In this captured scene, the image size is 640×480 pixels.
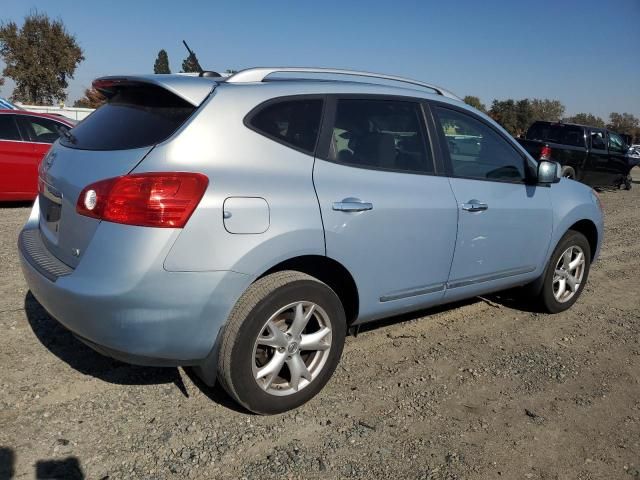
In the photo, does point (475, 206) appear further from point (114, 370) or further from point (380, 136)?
point (114, 370)

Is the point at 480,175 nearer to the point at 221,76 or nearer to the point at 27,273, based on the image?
the point at 221,76

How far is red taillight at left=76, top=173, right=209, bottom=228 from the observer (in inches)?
100

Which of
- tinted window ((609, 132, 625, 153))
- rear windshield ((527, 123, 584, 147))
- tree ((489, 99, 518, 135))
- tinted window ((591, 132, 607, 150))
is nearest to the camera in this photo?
rear windshield ((527, 123, 584, 147))

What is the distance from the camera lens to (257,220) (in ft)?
9.00

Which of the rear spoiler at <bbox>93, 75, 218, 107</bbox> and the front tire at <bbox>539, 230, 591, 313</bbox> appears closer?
the rear spoiler at <bbox>93, 75, 218, 107</bbox>

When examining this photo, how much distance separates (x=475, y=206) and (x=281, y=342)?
66.8 inches

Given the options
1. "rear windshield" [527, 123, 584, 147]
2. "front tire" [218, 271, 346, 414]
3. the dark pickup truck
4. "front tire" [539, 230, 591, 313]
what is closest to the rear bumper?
"front tire" [218, 271, 346, 414]

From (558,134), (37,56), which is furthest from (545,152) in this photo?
(37,56)

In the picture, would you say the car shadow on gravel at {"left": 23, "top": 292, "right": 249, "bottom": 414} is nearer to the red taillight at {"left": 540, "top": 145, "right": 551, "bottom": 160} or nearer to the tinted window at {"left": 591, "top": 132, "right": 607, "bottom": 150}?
the red taillight at {"left": 540, "top": 145, "right": 551, "bottom": 160}

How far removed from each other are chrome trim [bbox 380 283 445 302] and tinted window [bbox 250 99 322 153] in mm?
1029

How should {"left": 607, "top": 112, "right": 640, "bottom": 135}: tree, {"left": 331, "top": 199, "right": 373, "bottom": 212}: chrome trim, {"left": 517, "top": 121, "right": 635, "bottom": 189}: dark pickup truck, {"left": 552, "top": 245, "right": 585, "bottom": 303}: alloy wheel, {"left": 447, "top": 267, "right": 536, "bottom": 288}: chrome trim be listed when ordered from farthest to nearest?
{"left": 607, "top": 112, "right": 640, "bottom": 135}: tree, {"left": 517, "top": 121, "right": 635, "bottom": 189}: dark pickup truck, {"left": 552, "top": 245, "right": 585, "bottom": 303}: alloy wheel, {"left": 447, "top": 267, "right": 536, "bottom": 288}: chrome trim, {"left": 331, "top": 199, "right": 373, "bottom": 212}: chrome trim

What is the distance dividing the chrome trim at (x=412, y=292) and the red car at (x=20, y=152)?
631cm

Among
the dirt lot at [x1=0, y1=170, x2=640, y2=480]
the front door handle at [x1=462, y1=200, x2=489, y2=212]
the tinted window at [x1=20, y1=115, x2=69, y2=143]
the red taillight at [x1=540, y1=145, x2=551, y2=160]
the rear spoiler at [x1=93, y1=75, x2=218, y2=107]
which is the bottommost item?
the dirt lot at [x1=0, y1=170, x2=640, y2=480]

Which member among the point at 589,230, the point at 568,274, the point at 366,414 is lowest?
the point at 366,414
